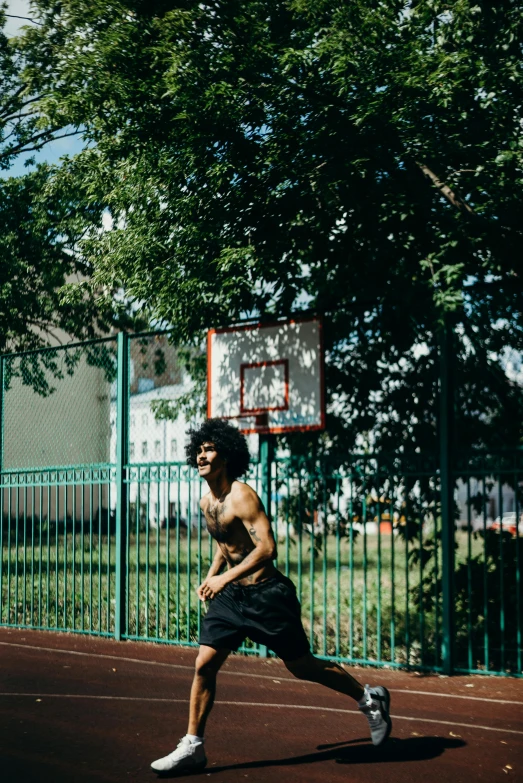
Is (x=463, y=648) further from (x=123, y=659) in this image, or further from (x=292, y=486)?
(x=123, y=659)

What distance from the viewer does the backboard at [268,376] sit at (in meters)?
9.27

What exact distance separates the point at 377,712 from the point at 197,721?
1.06 meters

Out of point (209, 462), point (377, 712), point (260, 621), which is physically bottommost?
point (377, 712)

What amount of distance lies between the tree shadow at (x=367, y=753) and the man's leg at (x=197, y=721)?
8 cm

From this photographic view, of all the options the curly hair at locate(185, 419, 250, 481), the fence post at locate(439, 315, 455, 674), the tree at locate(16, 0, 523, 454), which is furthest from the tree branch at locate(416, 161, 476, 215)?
the curly hair at locate(185, 419, 250, 481)

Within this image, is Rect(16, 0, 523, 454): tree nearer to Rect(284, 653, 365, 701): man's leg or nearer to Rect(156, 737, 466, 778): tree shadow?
Rect(156, 737, 466, 778): tree shadow

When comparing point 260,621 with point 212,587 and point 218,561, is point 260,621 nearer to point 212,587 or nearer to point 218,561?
point 212,587

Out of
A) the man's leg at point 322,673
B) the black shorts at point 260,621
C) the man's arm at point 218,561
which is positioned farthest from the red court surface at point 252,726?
the man's arm at point 218,561

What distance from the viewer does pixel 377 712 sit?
226 inches

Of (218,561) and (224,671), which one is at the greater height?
(218,561)

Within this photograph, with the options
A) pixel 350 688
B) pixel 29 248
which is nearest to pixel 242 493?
pixel 350 688

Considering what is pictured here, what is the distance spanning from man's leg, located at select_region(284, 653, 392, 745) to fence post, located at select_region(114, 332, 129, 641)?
5390 millimetres

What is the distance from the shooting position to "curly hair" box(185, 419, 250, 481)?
601cm

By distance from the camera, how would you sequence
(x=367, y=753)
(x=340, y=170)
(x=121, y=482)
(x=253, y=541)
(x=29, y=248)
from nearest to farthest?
(x=253, y=541), (x=367, y=753), (x=340, y=170), (x=121, y=482), (x=29, y=248)
